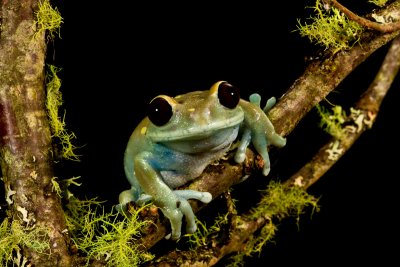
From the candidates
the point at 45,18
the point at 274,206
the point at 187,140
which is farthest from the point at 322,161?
the point at 45,18

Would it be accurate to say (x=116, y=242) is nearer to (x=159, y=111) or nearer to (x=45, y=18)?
(x=159, y=111)

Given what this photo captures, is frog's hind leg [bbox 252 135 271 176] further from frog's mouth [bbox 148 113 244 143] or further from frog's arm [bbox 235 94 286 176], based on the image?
frog's mouth [bbox 148 113 244 143]

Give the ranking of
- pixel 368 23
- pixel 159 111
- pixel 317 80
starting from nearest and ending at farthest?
pixel 159 111 → pixel 368 23 → pixel 317 80

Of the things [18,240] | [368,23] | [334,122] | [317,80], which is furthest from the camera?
[334,122]

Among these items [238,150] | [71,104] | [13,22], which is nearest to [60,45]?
[71,104]

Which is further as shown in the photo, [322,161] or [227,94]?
[322,161]

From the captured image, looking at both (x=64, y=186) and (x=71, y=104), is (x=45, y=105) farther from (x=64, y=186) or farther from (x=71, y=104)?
(x=71, y=104)

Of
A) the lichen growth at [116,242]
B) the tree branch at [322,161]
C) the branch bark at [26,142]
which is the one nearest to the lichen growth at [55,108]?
the branch bark at [26,142]
